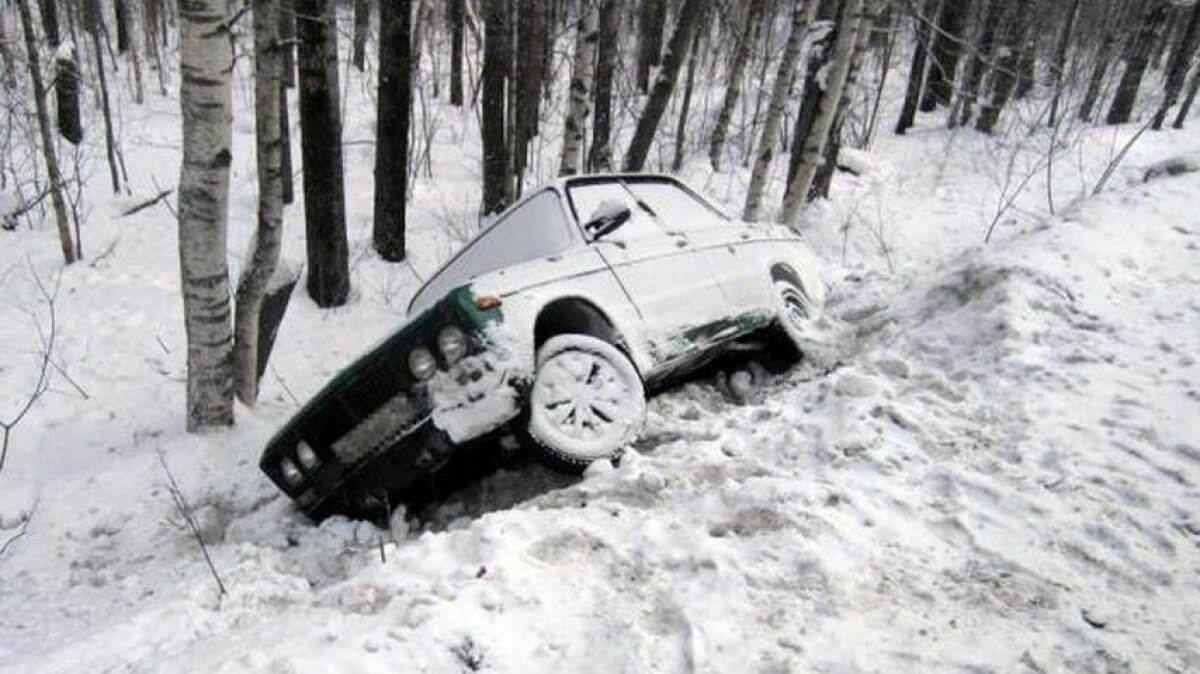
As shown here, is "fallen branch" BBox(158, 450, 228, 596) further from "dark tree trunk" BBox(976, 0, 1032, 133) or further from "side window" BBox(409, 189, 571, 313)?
"dark tree trunk" BBox(976, 0, 1032, 133)

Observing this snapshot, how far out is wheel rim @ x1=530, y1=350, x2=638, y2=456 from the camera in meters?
3.82

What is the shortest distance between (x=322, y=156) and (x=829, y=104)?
5050 millimetres

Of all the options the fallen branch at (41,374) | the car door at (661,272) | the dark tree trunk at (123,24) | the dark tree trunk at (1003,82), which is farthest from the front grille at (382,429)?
the dark tree trunk at (123,24)

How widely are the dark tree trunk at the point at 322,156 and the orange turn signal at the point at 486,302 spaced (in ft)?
14.5

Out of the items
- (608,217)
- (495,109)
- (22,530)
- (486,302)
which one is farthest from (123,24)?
(486,302)

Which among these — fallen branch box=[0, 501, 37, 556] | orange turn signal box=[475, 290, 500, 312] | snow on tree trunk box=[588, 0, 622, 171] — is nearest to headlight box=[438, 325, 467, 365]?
orange turn signal box=[475, 290, 500, 312]

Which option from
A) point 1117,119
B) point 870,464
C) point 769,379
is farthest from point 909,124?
point 870,464

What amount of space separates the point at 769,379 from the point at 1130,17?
28.0 metres

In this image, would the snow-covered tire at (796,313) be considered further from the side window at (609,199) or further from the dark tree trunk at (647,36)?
the dark tree trunk at (647,36)

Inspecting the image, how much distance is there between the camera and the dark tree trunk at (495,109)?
376 inches

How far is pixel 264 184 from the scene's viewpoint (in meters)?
5.43

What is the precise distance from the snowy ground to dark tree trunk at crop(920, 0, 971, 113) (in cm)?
1022

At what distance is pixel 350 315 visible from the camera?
27.1 feet

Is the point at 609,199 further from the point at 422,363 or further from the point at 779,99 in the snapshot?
the point at 779,99
